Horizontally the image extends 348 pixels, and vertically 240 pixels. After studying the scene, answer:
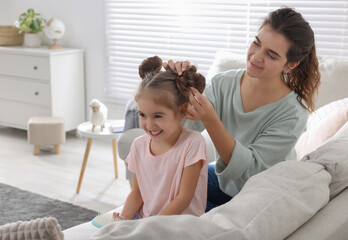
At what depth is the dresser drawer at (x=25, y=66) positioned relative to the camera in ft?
14.1

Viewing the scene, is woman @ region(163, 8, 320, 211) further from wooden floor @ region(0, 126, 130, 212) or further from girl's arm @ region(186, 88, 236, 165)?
wooden floor @ region(0, 126, 130, 212)

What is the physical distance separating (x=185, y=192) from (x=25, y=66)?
10.6 feet

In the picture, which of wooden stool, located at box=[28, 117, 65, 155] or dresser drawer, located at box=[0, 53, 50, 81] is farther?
dresser drawer, located at box=[0, 53, 50, 81]

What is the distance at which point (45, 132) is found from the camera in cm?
406

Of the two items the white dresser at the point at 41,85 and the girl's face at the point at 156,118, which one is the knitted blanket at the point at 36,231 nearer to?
the girl's face at the point at 156,118

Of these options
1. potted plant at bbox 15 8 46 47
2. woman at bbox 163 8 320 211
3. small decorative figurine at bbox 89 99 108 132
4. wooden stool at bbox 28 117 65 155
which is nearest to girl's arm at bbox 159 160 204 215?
woman at bbox 163 8 320 211

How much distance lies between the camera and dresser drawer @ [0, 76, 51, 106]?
435cm

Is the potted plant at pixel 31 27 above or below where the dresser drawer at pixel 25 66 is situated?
above

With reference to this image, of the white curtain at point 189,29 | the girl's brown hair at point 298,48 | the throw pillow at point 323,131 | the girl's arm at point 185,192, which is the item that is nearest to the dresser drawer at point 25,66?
the white curtain at point 189,29

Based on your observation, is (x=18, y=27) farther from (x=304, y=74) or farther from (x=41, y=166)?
(x=304, y=74)

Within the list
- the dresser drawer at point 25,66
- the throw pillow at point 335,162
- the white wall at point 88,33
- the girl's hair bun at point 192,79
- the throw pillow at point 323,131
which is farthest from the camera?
the white wall at point 88,33

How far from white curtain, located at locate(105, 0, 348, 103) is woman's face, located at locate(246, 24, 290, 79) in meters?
1.76

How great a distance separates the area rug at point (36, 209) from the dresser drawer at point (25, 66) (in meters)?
1.33

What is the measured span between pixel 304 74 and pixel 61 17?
3.31 meters
